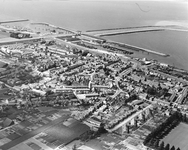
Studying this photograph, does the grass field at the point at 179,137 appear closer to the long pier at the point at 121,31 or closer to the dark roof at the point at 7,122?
the dark roof at the point at 7,122

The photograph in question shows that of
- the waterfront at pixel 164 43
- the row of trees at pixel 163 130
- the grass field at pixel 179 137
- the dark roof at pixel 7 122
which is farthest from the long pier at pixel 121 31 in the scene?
the dark roof at pixel 7 122

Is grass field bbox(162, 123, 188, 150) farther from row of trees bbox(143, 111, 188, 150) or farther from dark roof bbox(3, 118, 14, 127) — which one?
dark roof bbox(3, 118, 14, 127)

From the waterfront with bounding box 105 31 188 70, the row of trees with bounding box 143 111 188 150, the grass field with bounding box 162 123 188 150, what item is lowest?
the grass field with bounding box 162 123 188 150

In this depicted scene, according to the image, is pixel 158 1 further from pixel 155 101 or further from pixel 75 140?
pixel 75 140

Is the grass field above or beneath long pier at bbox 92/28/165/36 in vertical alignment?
beneath

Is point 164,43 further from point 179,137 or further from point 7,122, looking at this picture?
point 7,122

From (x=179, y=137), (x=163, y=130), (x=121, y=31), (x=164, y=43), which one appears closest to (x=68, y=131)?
(x=163, y=130)

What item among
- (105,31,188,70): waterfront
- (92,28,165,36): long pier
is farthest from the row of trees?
(92,28,165,36): long pier
